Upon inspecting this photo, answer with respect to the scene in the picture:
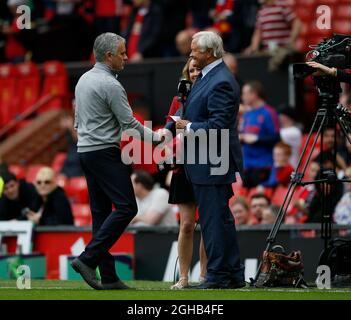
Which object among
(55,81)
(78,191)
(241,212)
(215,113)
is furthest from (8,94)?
(215,113)

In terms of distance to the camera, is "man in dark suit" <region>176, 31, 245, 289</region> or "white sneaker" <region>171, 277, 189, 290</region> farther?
"white sneaker" <region>171, 277, 189, 290</region>

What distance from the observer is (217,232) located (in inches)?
449

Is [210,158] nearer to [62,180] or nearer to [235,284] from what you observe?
[235,284]

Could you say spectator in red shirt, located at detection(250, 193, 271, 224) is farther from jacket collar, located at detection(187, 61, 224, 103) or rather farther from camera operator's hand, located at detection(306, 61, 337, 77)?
jacket collar, located at detection(187, 61, 224, 103)

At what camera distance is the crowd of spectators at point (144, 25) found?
19.1 meters

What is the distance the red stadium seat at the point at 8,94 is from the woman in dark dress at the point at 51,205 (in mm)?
6569

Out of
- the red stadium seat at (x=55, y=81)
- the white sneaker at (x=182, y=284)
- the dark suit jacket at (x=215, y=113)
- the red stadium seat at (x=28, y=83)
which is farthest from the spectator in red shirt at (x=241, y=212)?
the red stadium seat at (x=28, y=83)

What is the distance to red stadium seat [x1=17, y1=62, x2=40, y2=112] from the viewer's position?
22312 mm

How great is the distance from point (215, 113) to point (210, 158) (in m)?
0.40

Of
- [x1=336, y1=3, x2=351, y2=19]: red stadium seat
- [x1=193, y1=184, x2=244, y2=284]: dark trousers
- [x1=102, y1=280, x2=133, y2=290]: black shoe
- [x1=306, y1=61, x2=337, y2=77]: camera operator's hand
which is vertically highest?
[x1=336, y1=3, x2=351, y2=19]: red stadium seat

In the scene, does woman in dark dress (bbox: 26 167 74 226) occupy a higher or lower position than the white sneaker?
higher

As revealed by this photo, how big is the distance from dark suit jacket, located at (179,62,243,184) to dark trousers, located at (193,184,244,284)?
104 millimetres

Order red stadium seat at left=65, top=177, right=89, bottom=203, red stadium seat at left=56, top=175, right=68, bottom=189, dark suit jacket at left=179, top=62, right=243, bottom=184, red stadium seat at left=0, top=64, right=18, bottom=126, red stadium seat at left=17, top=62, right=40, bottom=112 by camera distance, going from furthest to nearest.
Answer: red stadium seat at left=0, top=64, right=18, bottom=126, red stadium seat at left=17, top=62, right=40, bottom=112, red stadium seat at left=56, top=175, right=68, bottom=189, red stadium seat at left=65, top=177, right=89, bottom=203, dark suit jacket at left=179, top=62, right=243, bottom=184

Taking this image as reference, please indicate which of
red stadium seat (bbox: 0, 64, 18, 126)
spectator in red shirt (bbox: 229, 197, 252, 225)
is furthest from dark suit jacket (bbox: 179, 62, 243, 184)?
red stadium seat (bbox: 0, 64, 18, 126)
